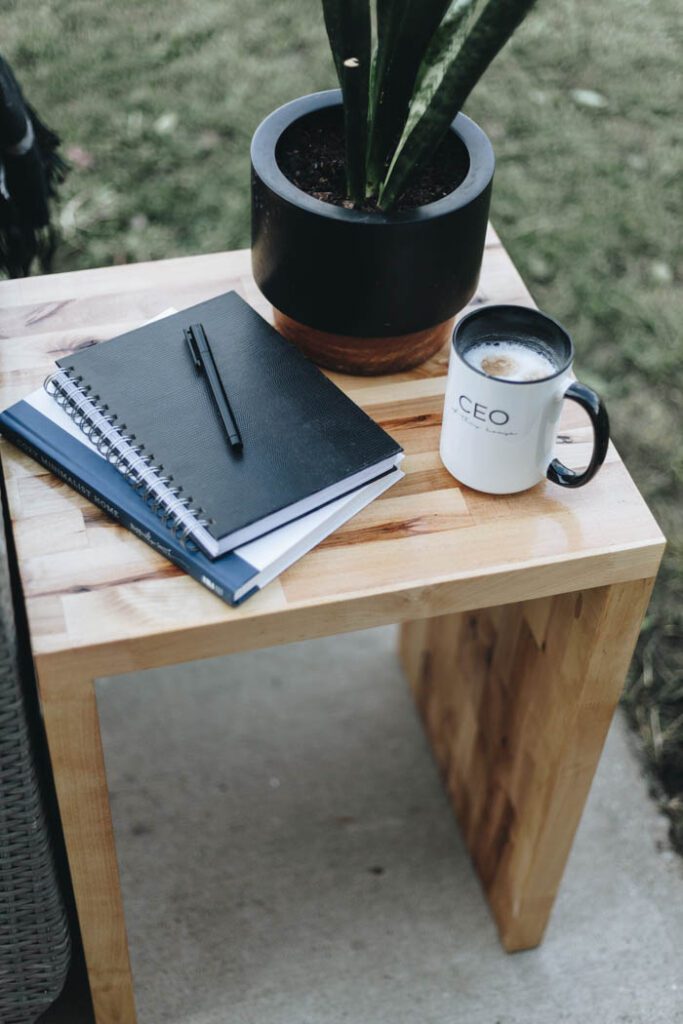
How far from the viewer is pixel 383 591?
915 millimetres

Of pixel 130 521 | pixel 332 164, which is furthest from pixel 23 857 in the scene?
pixel 332 164

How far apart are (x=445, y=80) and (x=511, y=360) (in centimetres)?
24

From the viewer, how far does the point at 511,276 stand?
1205 mm

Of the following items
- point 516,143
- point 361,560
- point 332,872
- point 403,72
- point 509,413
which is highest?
point 403,72

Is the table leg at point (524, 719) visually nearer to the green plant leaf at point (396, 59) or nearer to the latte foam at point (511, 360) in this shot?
the latte foam at point (511, 360)

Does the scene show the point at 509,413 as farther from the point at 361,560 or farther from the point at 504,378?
the point at 361,560

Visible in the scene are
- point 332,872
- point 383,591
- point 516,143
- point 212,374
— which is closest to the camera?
point 383,591

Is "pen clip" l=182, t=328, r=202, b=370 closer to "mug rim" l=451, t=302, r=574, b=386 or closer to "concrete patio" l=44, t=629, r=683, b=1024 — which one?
"mug rim" l=451, t=302, r=574, b=386

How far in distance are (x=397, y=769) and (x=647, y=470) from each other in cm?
64

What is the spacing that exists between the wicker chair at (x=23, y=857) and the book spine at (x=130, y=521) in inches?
3.1

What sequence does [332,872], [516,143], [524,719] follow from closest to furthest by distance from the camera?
[524,719]
[332,872]
[516,143]

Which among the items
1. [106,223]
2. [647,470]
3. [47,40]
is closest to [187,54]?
[47,40]

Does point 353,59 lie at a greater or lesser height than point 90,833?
greater

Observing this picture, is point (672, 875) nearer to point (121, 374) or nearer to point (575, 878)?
point (575, 878)
